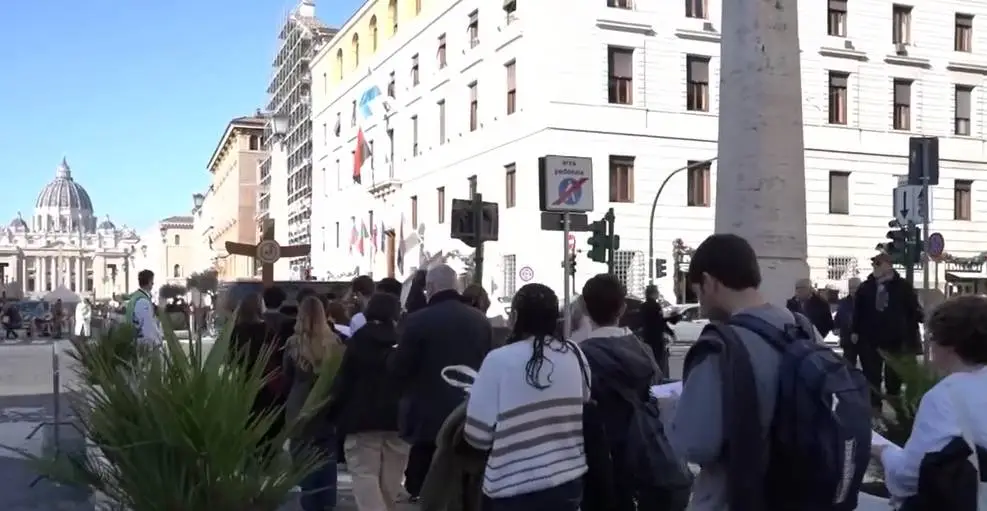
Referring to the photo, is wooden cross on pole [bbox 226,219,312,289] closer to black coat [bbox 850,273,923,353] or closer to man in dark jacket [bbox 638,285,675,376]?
man in dark jacket [bbox 638,285,675,376]

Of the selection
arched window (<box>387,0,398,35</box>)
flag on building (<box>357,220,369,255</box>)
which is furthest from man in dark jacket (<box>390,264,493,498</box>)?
flag on building (<box>357,220,369,255</box>)

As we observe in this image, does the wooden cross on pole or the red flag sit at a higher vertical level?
the red flag

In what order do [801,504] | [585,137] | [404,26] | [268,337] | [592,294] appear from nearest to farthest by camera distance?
1. [801,504]
2. [592,294]
3. [268,337]
4. [585,137]
5. [404,26]

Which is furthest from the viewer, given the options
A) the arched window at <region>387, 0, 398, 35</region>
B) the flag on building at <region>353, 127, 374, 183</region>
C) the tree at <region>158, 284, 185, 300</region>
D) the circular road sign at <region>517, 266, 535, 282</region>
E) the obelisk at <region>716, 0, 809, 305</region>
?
the flag on building at <region>353, 127, 374, 183</region>

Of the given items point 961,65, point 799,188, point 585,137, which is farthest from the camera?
point 961,65

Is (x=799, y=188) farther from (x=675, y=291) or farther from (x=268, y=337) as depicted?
(x=675, y=291)

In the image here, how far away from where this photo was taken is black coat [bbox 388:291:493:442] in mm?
6355

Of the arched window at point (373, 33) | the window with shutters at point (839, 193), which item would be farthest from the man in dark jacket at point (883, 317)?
the arched window at point (373, 33)

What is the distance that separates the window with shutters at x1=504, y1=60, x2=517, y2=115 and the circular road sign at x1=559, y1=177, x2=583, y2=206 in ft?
81.1

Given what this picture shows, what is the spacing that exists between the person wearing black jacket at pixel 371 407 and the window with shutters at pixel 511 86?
2764 centimetres

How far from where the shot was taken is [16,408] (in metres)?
15.8

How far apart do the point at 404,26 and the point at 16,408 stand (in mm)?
31631

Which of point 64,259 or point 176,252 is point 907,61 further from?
point 64,259

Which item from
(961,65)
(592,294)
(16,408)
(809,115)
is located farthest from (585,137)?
(592,294)
